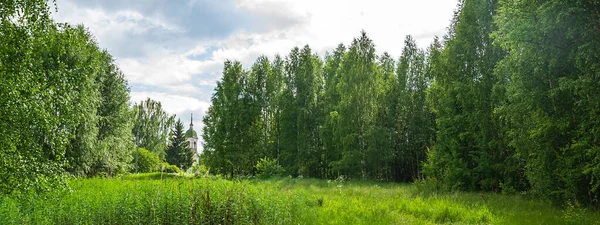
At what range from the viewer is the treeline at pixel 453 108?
33.9 feet

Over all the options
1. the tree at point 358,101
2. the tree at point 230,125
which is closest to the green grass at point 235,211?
the tree at point 358,101

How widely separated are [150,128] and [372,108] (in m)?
39.7

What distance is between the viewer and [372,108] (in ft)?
88.8

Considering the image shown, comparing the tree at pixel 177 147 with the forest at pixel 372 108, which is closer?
the forest at pixel 372 108

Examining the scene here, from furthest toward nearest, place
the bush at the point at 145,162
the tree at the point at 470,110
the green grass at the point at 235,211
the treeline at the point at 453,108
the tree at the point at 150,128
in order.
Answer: the tree at the point at 150,128, the bush at the point at 145,162, the tree at the point at 470,110, the treeline at the point at 453,108, the green grass at the point at 235,211

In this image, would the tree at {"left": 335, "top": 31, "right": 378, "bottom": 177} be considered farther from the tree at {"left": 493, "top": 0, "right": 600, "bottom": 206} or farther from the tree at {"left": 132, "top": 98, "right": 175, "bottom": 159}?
the tree at {"left": 132, "top": 98, "right": 175, "bottom": 159}

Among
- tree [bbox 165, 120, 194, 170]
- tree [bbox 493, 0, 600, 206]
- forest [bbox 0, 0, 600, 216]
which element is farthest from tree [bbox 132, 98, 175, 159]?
tree [bbox 493, 0, 600, 206]

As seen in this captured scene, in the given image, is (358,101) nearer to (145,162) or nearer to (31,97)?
(31,97)

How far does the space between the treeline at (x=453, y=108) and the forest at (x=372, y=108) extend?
0.22 ft

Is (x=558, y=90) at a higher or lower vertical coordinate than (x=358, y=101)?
lower

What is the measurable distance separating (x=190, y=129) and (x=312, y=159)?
72.0 metres

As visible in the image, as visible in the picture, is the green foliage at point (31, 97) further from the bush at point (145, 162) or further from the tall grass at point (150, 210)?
the bush at point (145, 162)

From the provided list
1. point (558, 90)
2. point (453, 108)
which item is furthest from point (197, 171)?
point (453, 108)

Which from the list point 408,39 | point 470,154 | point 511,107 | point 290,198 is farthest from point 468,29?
point 408,39
